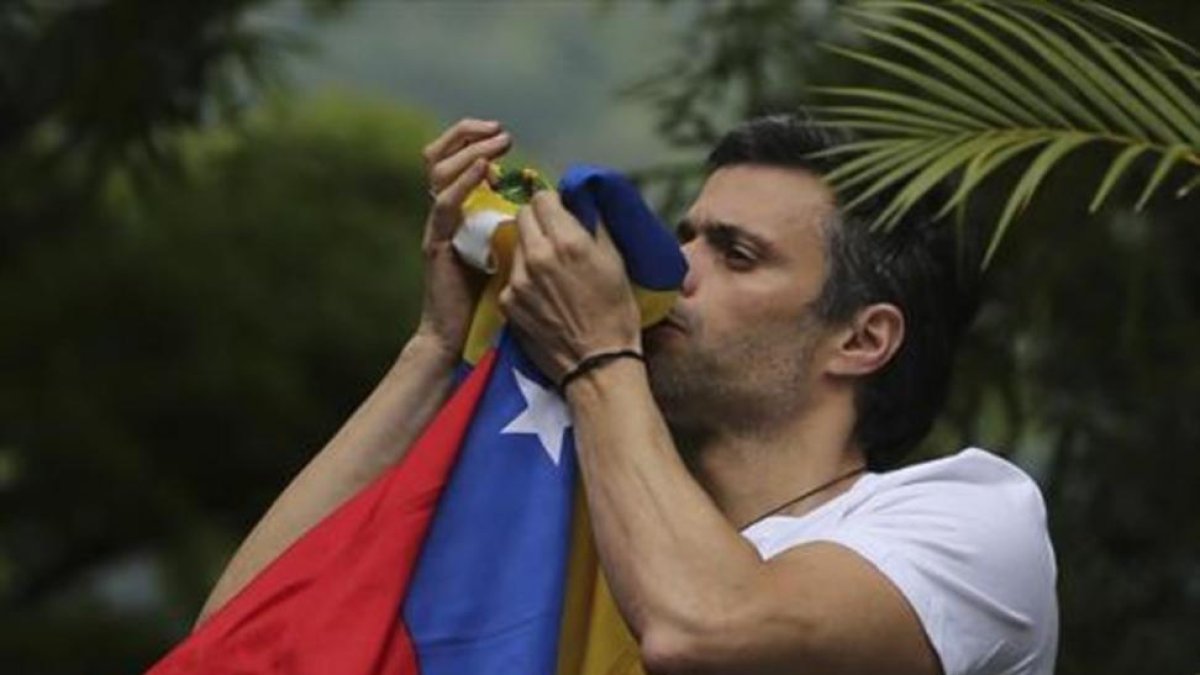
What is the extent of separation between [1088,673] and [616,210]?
3350mm

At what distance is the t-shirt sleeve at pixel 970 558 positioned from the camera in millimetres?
4332

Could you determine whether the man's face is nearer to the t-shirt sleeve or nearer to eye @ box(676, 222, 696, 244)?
eye @ box(676, 222, 696, 244)

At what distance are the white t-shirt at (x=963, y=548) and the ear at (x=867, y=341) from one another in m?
0.22

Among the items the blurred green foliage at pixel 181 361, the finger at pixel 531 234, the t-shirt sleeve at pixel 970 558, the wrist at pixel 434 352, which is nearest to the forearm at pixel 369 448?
the wrist at pixel 434 352

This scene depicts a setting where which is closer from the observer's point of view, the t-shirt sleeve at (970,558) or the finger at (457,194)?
the t-shirt sleeve at (970,558)

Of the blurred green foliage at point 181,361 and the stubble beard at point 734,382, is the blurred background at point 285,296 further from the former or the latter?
the stubble beard at point 734,382

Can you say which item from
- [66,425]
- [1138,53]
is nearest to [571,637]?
[1138,53]

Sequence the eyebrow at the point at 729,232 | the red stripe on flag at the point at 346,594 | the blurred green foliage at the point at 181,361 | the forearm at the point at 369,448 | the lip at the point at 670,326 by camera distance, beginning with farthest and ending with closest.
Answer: the blurred green foliage at the point at 181,361 < the forearm at the point at 369,448 < the eyebrow at the point at 729,232 < the lip at the point at 670,326 < the red stripe on flag at the point at 346,594

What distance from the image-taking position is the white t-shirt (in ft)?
14.2

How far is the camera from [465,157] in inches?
182

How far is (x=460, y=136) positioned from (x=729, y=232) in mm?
346

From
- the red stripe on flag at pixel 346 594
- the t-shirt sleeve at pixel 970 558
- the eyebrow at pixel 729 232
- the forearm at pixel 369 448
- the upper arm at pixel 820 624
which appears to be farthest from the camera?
the forearm at pixel 369 448

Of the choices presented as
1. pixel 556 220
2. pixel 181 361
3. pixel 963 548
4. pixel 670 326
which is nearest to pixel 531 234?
pixel 556 220

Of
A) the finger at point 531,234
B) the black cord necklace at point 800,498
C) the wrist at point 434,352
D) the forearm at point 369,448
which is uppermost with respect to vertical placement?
the finger at point 531,234
